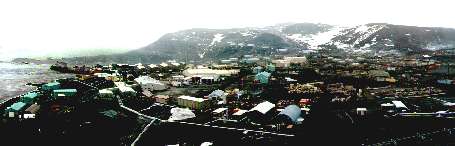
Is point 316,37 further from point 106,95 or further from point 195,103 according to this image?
point 106,95

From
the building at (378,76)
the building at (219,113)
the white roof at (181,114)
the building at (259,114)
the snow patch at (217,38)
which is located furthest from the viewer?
the snow patch at (217,38)

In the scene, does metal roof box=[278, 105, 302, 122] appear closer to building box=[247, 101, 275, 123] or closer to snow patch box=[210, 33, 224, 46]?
building box=[247, 101, 275, 123]

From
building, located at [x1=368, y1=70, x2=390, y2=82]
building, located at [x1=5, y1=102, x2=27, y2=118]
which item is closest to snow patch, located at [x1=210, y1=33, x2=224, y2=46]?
building, located at [x1=368, y1=70, x2=390, y2=82]

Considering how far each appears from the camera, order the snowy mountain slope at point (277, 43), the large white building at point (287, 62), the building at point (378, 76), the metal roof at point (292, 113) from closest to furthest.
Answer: the metal roof at point (292, 113), the building at point (378, 76), the large white building at point (287, 62), the snowy mountain slope at point (277, 43)

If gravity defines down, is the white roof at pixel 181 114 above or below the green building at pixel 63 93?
below

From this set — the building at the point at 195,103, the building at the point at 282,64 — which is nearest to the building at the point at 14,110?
the building at the point at 195,103

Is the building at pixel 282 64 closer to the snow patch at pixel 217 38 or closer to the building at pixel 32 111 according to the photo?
the snow patch at pixel 217 38

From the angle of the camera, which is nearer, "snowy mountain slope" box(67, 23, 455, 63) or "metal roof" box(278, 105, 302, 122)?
"metal roof" box(278, 105, 302, 122)

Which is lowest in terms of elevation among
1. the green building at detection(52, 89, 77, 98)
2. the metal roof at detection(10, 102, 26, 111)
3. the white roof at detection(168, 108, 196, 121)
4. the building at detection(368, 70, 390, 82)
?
the white roof at detection(168, 108, 196, 121)

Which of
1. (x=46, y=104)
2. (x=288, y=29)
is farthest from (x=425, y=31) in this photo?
(x=46, y=104)

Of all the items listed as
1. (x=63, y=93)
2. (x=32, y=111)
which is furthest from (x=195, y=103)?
(x=32, y=111)

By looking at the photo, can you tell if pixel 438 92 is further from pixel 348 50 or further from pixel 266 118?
pixel 348 50
